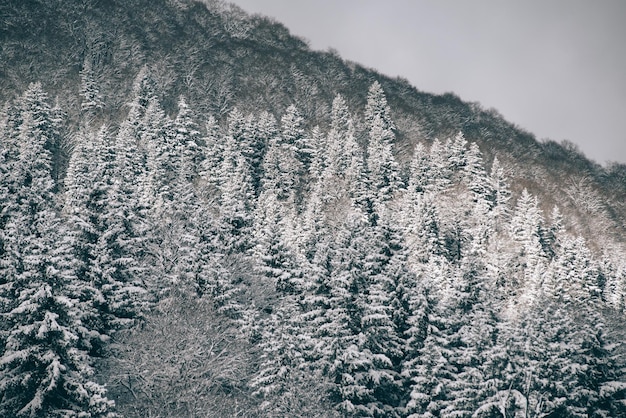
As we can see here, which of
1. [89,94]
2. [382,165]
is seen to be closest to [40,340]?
[382,165]

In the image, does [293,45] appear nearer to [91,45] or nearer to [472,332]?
[91,45]

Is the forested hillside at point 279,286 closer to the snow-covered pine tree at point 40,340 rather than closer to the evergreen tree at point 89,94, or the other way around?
the snow-covered pine tree at point 40,340

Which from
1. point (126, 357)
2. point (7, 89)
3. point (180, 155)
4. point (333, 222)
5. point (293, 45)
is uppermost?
point (293, 45)

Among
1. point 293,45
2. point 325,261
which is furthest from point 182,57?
point 325,261

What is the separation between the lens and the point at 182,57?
132250mm

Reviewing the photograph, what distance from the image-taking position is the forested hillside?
2314 cm

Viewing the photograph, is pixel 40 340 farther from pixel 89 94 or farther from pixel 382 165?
pixel 89 94

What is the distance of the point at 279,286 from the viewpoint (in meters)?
37.3


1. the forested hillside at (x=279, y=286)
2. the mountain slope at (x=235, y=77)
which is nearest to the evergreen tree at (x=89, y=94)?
the mountain slope at (x=235, y=77)

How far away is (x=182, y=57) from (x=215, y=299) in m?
112

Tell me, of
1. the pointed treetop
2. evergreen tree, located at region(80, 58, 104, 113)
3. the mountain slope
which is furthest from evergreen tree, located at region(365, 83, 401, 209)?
evergreen tree, located at region(80, 58, 104, 113)

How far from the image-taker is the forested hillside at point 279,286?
23.1m

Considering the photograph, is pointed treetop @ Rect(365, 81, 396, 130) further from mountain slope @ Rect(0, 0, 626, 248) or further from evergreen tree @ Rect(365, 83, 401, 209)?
mountain slope @ Rect(0, 0, 626, 248)

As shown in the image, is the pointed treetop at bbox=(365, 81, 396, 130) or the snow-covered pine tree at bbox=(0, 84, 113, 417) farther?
the pointed treetop at bbox=(365, 81, 396, 130)
